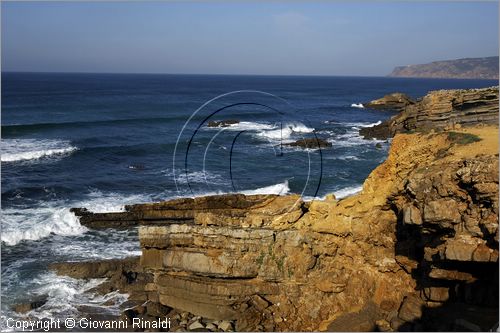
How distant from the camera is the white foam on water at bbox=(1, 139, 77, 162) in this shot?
3706 centimetres

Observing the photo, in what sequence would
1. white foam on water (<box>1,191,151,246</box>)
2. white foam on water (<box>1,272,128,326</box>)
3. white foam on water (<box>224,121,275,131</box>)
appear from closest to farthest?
1. white foam on water (<box>1,272,128,326</box>)
2. white foam on water (<box>1,191,151,246</box>)
3. white foam on water (<box>224,121,275,131</box>)

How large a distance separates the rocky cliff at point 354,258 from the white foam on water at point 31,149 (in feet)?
85.9

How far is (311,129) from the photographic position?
183 ft

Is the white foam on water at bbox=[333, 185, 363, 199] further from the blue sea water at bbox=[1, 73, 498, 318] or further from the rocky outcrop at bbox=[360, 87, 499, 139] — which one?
the rocky outcrop at bbox=[360, 87, 499, 139]

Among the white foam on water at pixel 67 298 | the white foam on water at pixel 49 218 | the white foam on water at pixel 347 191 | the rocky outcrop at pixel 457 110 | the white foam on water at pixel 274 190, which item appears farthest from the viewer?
the white foam on water at pixel 274 190

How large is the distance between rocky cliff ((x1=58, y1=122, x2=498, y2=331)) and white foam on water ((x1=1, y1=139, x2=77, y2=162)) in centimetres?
2617

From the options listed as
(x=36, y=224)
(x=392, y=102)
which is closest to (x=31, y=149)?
(x=36, y=224)

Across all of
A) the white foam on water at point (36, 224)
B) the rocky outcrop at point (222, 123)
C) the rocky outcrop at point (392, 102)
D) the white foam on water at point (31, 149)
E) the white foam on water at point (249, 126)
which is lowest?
the white foam on water at point (36, 224)

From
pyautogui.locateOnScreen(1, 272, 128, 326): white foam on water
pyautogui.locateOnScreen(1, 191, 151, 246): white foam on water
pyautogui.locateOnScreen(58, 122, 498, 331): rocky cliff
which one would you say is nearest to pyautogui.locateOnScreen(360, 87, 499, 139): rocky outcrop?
pyautogui.locateOnScreen(58, 122, 498, 331): rocky cliff

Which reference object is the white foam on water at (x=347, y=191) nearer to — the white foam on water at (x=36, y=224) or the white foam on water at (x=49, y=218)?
the white foam on water at (x=49, y=218)

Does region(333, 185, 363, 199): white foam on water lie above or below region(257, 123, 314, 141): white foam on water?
below

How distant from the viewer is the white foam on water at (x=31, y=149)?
3706cm

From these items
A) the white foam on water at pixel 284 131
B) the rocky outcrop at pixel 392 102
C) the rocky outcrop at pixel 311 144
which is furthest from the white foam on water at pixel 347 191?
the rocky outcrop at pixel 392 102

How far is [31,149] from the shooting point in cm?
3991
